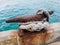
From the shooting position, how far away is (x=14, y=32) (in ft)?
5.58

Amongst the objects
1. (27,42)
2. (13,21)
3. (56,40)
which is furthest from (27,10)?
(56,40)

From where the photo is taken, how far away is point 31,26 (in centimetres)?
170

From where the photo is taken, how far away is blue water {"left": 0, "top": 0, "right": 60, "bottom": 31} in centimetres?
166

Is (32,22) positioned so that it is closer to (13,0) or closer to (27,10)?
(27,10)

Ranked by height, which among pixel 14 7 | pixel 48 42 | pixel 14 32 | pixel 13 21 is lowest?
pixel 48 42

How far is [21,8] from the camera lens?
5.60 feet

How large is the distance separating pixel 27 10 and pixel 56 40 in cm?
44

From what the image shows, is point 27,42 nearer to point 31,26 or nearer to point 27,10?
point 31,26

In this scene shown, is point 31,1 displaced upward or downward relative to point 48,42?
upward

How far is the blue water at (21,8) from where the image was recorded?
166 centimetres

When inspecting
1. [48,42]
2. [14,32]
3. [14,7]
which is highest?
[14,7]

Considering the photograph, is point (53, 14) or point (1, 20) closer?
point (1, 20)

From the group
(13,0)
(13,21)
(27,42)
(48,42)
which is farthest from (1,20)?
(48,42)

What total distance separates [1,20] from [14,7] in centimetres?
19
